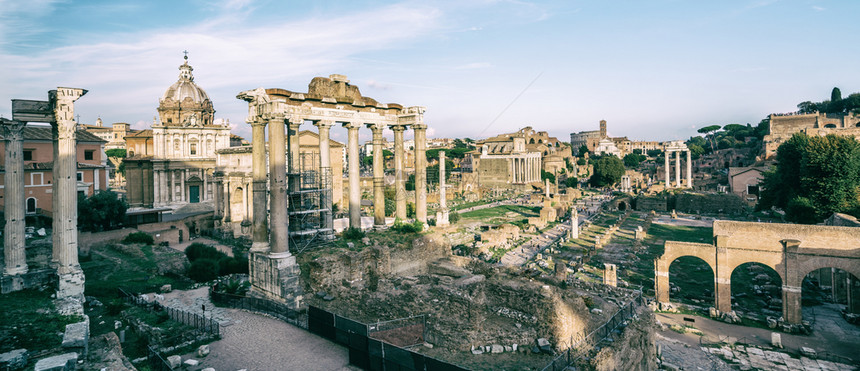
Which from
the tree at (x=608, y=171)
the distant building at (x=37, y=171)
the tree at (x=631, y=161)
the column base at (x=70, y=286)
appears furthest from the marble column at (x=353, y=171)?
the tree at (x=631, y=161)

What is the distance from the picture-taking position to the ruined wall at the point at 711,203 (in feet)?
186

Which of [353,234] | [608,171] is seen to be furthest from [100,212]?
[608,171]

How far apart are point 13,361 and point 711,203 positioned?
66.8m

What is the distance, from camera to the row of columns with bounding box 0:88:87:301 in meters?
13.4

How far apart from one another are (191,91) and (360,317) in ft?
132

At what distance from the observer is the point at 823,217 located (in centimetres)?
2870

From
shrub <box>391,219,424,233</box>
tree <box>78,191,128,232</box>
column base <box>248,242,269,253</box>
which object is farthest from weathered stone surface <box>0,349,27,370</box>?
tree <box>78,191,128,232</box>

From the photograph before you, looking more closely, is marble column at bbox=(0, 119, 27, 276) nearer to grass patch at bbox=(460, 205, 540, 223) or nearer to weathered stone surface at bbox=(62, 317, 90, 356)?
weathered stone surface at bbox=(62, 317, 90, 356)

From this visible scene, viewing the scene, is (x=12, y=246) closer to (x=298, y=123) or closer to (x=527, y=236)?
(x=298, y=123)

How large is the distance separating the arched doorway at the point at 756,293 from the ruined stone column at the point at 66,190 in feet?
83.8

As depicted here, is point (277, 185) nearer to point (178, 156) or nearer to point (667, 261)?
point (667, 261)

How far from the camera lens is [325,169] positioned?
16.5 meters

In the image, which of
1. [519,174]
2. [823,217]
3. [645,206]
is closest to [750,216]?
[645,206]

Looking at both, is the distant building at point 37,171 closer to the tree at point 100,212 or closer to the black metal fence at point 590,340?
the tree at point 100,212
